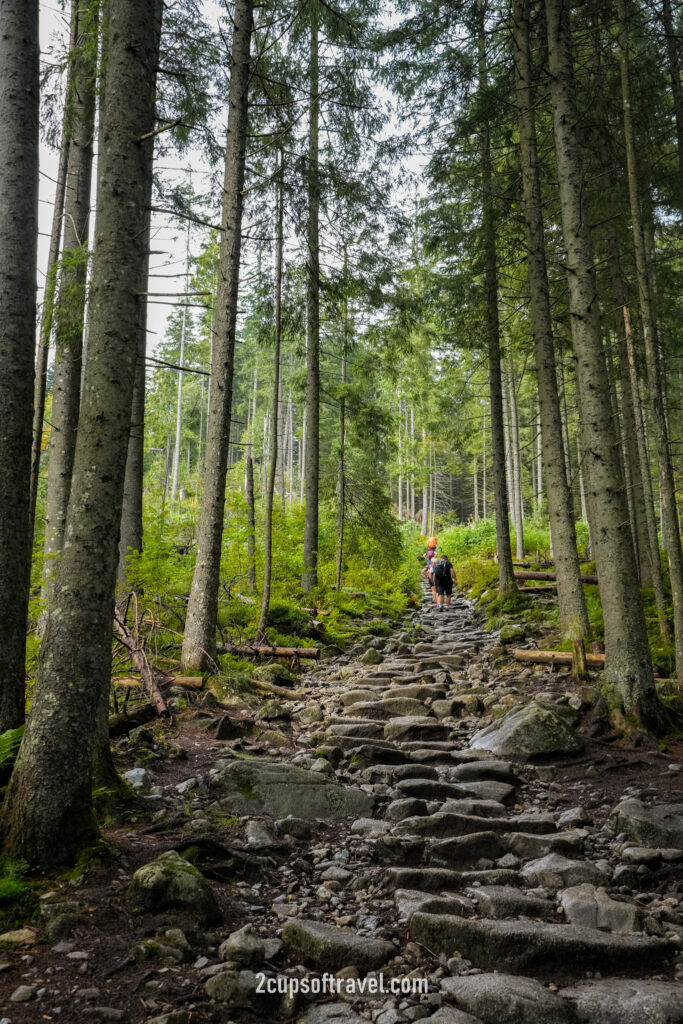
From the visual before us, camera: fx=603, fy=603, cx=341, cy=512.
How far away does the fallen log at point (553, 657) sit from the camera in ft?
27.1

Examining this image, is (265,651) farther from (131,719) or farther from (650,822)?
(650,822)

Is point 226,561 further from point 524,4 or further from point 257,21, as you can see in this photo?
point 524,4

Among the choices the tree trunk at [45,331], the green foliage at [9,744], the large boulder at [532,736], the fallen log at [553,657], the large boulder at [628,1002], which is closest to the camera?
the large boulder at [628,1002]

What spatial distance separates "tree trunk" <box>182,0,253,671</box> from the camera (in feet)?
26.6

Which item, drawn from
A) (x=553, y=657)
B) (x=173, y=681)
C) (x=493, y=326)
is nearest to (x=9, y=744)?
(x=173, y=681)

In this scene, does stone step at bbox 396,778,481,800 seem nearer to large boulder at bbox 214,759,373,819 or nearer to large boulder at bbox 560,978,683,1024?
large boulder at bbox 214,759,373,819

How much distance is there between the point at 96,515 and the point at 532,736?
16.2 ft

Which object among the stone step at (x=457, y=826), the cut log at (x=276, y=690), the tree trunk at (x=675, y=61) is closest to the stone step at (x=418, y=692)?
the cut log at (x=276, y=690)

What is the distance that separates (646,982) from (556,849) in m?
1.59

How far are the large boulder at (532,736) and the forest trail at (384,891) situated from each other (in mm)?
26

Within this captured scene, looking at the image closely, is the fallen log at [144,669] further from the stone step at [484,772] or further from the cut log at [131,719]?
the stone step at [484,772]

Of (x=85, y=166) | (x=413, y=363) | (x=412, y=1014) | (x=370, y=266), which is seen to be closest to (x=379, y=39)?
(x=370, y=266)

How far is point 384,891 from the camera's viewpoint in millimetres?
3689

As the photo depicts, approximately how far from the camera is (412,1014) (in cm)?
249
